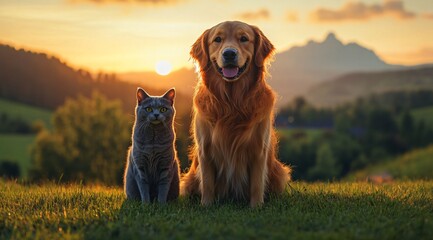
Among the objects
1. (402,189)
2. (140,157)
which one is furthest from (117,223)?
(402,189)

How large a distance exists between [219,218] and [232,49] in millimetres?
2186

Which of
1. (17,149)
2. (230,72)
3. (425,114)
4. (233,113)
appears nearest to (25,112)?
(17,149)

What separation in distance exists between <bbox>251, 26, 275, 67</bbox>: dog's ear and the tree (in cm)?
3707

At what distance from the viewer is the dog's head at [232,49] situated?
684cm

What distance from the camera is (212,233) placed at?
17.7 feet

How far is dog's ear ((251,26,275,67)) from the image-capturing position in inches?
283

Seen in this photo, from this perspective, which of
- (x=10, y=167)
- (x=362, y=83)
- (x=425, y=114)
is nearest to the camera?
(x=10, y=167)

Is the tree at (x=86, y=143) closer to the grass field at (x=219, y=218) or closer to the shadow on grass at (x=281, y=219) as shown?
the grass field at (x=219, y=218)

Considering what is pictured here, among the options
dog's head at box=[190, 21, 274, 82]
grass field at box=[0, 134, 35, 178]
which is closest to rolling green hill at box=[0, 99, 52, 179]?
grass field at box=[0, 134, 35, 178]

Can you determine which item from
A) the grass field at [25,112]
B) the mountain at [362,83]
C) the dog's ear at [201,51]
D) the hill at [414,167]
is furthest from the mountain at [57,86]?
the mountain at [362,83]

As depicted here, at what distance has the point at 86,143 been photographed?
45.9 m

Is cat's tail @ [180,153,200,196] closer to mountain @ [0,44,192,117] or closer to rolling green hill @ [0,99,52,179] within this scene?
rolling green hill @ [0,99,52,179]

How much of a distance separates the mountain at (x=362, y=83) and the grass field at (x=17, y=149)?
3713 inches

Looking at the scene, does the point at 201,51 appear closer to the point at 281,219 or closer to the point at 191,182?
the point at 191,182
